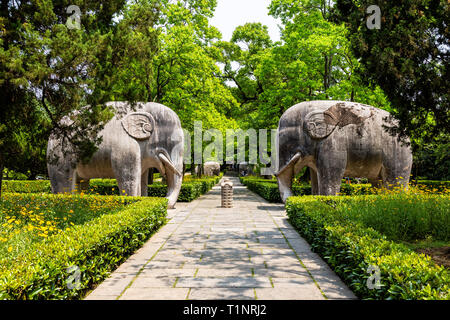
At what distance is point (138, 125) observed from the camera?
33.1ft

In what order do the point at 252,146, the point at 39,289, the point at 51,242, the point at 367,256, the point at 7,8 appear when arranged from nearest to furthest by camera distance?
1. the point at 39,289
2. the point at 367,256
3. the point at 51,242
4. the point at 7,8
5. the point at 252,146

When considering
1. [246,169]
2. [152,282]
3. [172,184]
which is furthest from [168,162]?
[246,169]

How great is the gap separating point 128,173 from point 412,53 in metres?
7.67

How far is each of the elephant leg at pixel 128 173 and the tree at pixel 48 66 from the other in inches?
91.4

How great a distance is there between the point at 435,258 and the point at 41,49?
7519 mm

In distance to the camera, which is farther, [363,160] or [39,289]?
[363,160]

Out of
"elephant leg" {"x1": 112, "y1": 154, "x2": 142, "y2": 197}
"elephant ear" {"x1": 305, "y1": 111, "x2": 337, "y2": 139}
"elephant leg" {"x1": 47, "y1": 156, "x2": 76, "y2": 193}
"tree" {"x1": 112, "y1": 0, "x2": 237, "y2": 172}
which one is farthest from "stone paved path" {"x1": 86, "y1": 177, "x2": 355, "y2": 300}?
"tree" {"x1": 112, "y1": 0, "x2": 237, "y2": 172}

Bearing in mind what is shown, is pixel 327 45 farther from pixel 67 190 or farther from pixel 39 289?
pixel 39 289

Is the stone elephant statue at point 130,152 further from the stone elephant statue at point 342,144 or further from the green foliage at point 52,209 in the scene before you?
the stone elephant statue at point 342,144

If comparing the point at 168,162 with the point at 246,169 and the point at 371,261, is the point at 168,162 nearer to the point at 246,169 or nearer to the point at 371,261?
the point at 371,261

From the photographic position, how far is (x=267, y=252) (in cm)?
626

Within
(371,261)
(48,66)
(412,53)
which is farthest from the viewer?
(48,66)

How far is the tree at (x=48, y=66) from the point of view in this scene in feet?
19.0
